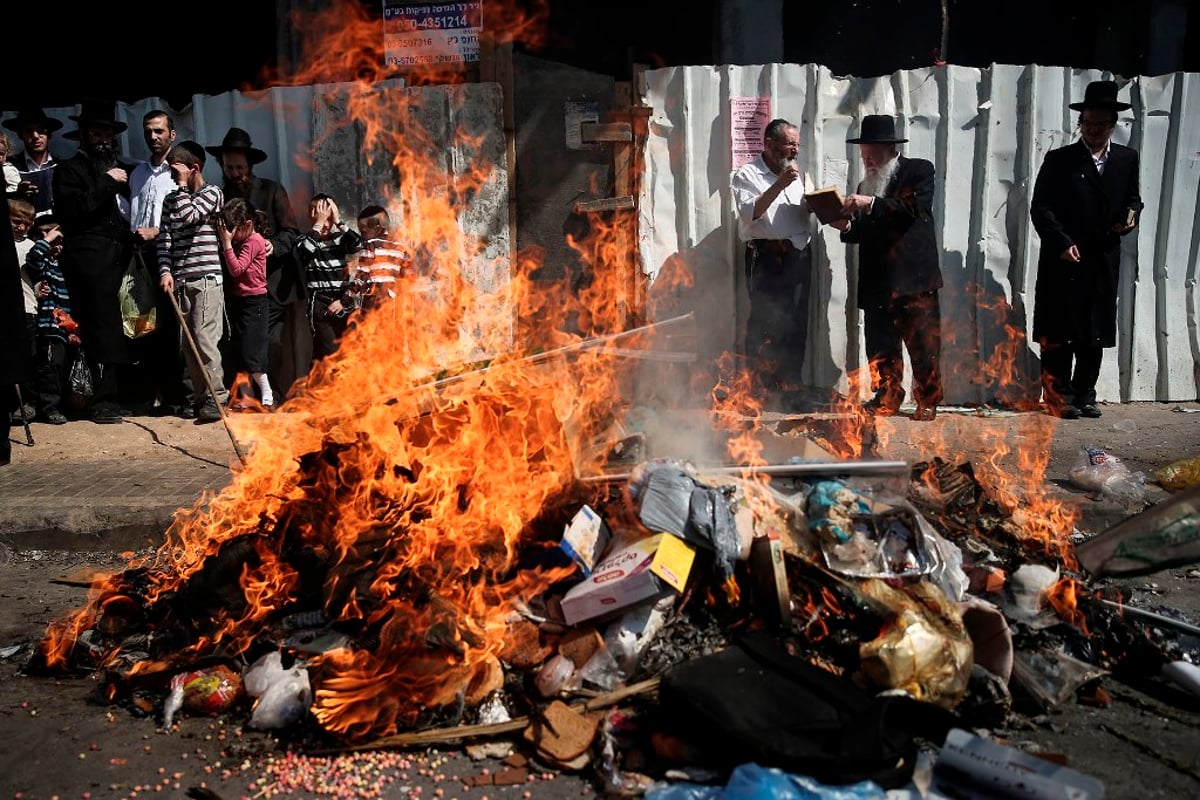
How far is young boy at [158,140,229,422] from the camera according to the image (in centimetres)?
767

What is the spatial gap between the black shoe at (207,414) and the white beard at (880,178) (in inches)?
240

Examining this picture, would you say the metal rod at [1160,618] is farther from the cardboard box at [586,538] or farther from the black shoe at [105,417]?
the black shoe at [105,417]

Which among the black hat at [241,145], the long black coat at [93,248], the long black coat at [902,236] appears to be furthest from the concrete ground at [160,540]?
the black hat at [241,145]

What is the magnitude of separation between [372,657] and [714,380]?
4648 millimetres

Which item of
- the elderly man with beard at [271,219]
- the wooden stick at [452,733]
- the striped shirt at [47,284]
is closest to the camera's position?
the wooden stick at [452,733]

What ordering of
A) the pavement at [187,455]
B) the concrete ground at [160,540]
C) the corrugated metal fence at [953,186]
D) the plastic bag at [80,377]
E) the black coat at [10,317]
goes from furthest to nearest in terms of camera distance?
1. the corrugated metal fence at [953,186]
2. the plastic bag at [80,377]
3. the black coat at [10,317]
4. the pavement at [187,455]
5. the concrete ground at [160,540]

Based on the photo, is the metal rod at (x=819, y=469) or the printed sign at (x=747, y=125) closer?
the metal rod at (x=819, y=469)

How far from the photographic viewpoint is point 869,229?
7.78 m

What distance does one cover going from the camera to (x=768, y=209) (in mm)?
7930

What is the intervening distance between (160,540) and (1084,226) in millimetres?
7651

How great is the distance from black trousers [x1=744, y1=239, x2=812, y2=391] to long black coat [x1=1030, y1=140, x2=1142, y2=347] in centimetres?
207

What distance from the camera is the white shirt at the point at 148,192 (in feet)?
26.4

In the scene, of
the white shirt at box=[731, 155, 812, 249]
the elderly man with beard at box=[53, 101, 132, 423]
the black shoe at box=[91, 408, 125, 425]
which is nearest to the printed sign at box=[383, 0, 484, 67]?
the elderly man with beard at box=[53, 101, 132, 423]

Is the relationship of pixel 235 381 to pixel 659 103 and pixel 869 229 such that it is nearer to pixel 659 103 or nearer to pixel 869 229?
pixel 659 103
